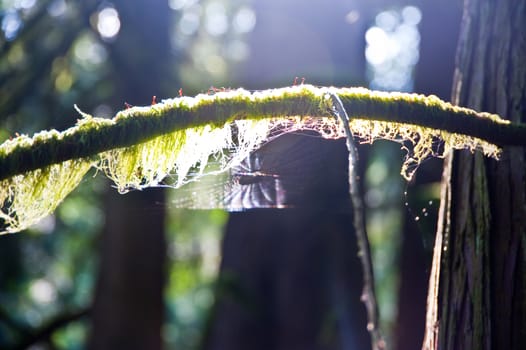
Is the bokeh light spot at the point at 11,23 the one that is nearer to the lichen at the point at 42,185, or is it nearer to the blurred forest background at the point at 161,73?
the blurred forest background at the point at 161,73

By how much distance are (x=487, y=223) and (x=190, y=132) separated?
97cm

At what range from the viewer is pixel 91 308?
25.6 feet

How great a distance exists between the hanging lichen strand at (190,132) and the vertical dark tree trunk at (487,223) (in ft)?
0.65

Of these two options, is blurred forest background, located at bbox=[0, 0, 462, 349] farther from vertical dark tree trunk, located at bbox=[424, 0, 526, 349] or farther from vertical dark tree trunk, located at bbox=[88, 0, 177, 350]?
vertical dark tree trunk, located at bbox=[424, 0, 526, 349]

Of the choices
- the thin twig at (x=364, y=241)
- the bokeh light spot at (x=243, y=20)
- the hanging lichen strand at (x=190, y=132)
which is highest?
the bokeh light spot at (x=243, y=20)

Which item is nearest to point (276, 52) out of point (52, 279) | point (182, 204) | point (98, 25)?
point (98, 25)

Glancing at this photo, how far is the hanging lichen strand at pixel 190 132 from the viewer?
140 cm

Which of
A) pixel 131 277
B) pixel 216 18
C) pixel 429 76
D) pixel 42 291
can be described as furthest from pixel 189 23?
pixel 42 291

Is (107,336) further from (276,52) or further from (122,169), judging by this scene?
(122,169)

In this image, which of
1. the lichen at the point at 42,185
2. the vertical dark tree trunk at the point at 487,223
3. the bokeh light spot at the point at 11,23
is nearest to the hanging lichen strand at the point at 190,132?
the lichen at the point at 42,185

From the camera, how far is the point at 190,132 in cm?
155

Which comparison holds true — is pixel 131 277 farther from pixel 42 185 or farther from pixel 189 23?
pixel 42 185

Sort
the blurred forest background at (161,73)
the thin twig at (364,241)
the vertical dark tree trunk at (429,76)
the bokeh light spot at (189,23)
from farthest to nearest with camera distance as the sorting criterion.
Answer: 1. the bokeh light spot at (189,23)
2. the blurred forest background at (161,73)
3. the vertical dark tree trunk at (429,76)
4. the thin twig at (364,241)

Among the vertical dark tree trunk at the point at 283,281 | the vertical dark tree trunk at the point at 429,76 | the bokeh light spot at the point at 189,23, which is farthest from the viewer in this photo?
the bokeh light spot at the point at 189,23
